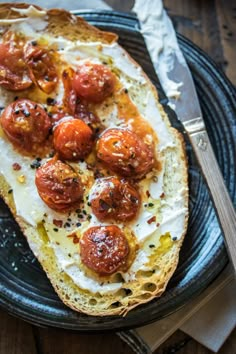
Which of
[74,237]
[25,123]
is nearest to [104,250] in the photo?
[74,237]

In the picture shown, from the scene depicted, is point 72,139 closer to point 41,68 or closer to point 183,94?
point 41,68

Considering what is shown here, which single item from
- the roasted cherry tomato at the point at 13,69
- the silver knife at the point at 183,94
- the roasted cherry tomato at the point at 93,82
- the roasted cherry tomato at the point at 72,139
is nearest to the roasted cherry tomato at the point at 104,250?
the roasted cherry tomato at the point at 72,139

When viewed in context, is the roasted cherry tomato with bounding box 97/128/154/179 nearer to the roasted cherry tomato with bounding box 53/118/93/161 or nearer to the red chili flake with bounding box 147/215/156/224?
the roasted cherry tomato with bounding box 53/118/93/161

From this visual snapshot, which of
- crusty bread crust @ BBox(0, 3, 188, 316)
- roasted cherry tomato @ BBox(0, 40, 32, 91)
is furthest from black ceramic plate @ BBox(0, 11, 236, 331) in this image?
roasted cherry tomato @ BBox(0, 40, 32, 91)

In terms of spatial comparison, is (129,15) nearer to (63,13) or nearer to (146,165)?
(63,13)

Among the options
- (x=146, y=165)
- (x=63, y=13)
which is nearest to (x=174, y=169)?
(x=146, y=165)
